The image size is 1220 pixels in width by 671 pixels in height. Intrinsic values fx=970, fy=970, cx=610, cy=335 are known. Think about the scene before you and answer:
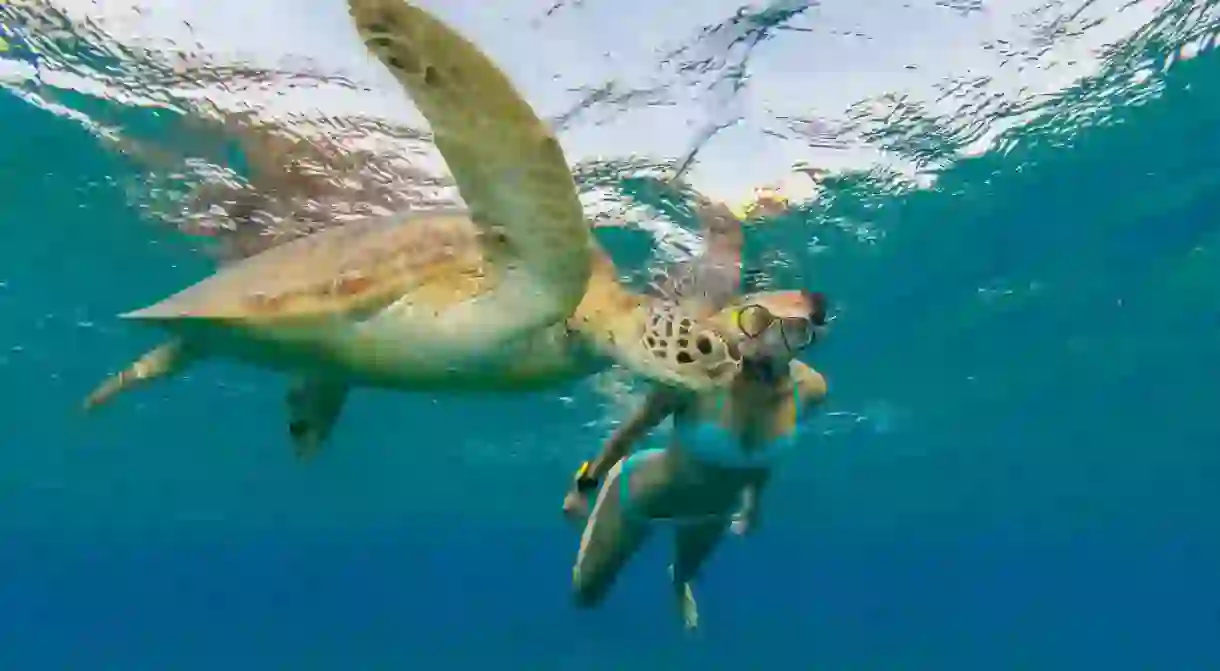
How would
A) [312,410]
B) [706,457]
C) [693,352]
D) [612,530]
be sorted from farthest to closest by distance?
[312,410] → [612,530] → [706,457] → [693,352]

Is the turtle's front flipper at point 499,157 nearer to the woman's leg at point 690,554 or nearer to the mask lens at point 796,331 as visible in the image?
the mask lens at point 796,331

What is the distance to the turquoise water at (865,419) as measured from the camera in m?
11.4

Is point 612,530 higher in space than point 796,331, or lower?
lower

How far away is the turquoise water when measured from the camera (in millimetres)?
11375

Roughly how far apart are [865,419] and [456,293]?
63.0 feet

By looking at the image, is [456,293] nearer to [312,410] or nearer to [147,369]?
[312,410]

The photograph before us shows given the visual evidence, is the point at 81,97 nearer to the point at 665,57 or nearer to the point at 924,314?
the point at 665,57

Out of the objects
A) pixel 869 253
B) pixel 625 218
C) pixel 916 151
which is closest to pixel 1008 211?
pixel 869 253

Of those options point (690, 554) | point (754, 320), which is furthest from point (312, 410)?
point (754, 320)

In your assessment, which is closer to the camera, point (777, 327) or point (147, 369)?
point (777, 327)

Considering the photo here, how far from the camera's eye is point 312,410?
7336mm

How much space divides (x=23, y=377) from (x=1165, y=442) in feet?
90.6

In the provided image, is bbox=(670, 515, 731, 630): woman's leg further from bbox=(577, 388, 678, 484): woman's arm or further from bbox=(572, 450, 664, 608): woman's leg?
bbox=(577, 388, 678, 484): woman's arm

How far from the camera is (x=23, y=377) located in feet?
67.0
